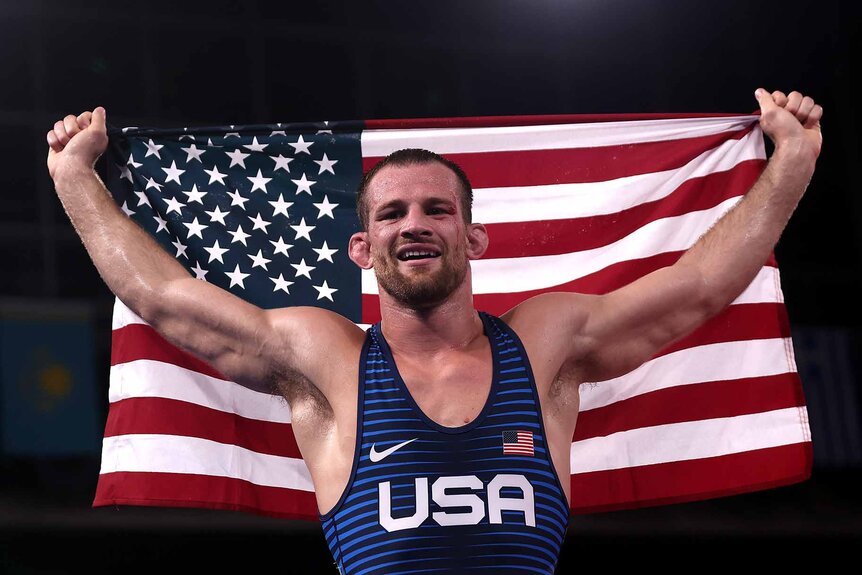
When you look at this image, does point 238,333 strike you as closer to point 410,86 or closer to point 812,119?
point 812,119

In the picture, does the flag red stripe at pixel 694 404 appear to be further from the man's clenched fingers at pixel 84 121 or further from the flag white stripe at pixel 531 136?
the man's clenched fingers at pixel 84 121

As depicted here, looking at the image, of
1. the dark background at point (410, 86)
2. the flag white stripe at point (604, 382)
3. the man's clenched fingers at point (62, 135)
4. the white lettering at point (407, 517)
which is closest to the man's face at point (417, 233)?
the white lettering at point (407, 517)

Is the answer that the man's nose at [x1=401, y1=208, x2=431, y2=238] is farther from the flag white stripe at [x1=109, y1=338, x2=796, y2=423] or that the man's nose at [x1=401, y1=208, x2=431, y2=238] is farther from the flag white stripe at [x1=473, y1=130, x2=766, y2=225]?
the flag white stripe at [x1=109, y1=338, x2=796, y2=423]

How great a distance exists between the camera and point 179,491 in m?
3.46

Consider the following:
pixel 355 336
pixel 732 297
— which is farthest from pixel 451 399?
pixel 732 297

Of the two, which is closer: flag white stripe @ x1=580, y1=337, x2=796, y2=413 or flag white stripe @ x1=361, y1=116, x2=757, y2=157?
flag white stripe @ x1=580, y1=337, x2=796, y2=413

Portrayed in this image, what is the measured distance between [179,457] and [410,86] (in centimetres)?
488

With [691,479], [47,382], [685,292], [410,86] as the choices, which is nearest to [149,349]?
[685,292]

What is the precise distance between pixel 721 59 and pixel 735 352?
191 inches

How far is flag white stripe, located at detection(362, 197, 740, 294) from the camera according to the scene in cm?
373

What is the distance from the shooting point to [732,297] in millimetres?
3404

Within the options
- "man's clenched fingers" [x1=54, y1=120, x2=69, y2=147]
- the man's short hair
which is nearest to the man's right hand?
"man's clenched fingers" [x1=54, y1=120, x2=69, y2=147]

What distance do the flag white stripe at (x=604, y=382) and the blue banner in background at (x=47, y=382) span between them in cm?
368

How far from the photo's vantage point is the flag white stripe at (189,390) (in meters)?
3.54
